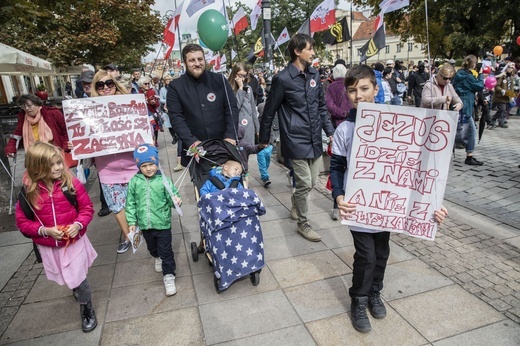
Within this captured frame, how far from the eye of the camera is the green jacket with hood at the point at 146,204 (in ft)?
10.8

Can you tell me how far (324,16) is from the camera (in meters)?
8.85

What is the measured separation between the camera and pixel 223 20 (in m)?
4.70

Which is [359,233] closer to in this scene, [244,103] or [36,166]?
[36,166]

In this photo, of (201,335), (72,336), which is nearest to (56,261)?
(72,336)

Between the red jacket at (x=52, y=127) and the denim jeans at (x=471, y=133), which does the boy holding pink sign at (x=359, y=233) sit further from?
the denim jeans at (x=471, y=133)

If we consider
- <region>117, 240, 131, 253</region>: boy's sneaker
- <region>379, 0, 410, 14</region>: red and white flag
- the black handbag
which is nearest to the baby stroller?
<region>117, 240, 131, 253</region>: boy's sneaker

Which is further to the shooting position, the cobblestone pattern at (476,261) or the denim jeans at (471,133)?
the denim jeans at (471,133)

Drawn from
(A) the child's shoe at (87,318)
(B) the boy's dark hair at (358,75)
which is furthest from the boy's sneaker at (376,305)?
(A) the child's shoe at (87,318)

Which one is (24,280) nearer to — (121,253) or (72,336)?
(121,253)

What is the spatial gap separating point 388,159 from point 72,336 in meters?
2.82

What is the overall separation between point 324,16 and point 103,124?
22.1 ft

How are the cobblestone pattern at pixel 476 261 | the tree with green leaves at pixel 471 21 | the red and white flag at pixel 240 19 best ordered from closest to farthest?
the cobblestone pattern at pixel 476 261
the red and white flag at pixel 240 19
the tree with green leaves at pixel 471 21

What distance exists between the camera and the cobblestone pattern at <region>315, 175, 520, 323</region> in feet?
10.1

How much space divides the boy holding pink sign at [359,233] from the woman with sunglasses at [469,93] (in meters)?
5.06
